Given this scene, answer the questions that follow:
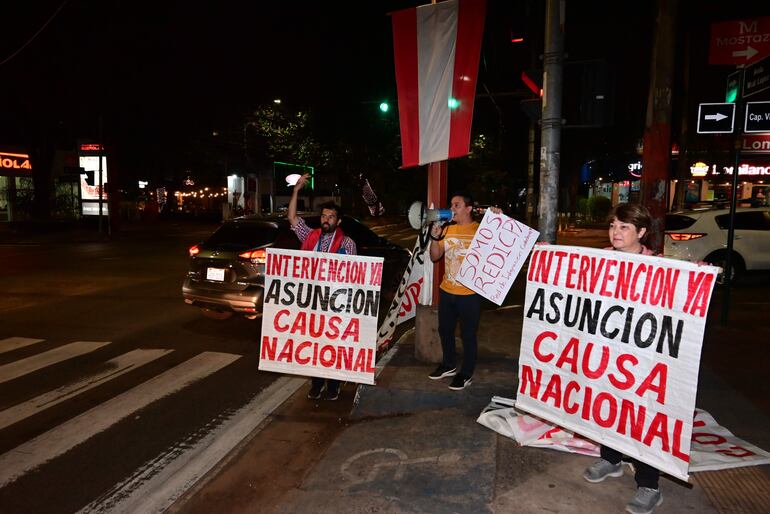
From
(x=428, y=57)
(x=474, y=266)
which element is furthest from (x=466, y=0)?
(x=474, y=266)

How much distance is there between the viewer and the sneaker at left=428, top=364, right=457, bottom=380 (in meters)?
5.50

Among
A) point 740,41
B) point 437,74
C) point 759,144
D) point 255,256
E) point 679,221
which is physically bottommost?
point 255,256

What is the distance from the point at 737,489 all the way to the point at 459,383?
2297 mm

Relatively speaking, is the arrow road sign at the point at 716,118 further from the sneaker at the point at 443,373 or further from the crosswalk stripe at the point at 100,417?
the crosswalk stripe at the point at 100,417

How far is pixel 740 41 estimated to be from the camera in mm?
9234

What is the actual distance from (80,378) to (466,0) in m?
5.61

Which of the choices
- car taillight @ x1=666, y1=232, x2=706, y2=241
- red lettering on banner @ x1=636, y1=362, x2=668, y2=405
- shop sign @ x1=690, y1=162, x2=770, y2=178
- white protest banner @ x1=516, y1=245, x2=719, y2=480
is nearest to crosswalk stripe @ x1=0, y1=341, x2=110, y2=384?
white protest banner @ x1=516, y1=245, x2=719, y2=480

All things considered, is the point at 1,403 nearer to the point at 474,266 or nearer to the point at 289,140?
the point at 474,266

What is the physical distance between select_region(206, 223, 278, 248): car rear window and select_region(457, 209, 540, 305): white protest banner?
3559 millimetres

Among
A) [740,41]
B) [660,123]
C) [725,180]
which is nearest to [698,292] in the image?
[660,123]

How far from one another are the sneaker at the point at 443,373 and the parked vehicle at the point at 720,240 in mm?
8014

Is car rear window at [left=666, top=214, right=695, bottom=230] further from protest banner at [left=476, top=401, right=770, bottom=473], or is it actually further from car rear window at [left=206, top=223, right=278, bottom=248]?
car rear window at [left=206, top=223, right=278, bottom=248]

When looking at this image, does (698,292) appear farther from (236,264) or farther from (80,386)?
(236,264)

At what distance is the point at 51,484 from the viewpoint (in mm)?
3885
